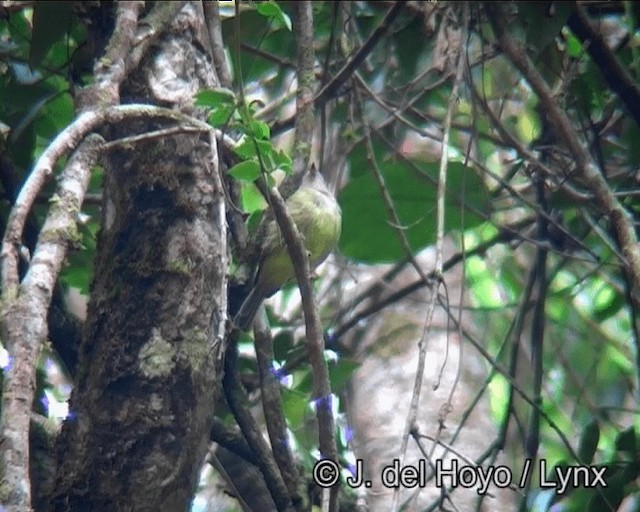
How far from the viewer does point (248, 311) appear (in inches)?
98.6

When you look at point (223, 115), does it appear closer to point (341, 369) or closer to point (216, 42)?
point (216, 42)

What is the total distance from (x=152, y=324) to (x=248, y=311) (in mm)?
553

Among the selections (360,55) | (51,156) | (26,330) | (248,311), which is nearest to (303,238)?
(248,311)

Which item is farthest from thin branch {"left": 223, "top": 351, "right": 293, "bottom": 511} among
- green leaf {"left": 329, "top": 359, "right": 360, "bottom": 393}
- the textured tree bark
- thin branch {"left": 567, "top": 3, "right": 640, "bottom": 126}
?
thin branch {"left": 567, "top": 3, "right": 640, "bottom": 126}

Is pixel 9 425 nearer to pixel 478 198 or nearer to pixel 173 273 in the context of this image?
pixel 173 273

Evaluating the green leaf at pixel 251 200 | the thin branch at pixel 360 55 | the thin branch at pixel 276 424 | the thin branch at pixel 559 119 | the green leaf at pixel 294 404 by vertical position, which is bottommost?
the thin branch at pixel 276 424

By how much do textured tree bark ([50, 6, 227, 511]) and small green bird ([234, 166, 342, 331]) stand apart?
0.42 m

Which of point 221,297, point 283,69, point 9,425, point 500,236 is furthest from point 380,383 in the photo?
point 9,425

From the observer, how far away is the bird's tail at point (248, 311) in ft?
8.17

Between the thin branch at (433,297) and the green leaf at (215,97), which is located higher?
the green leaf at (215,97)

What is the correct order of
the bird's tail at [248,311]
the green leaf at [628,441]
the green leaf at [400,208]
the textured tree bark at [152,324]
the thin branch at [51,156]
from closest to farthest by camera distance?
the thin branch at [51,156] < the textured tree bark at [152,324] < the green leaf at [628,441] < the bird's tail at [248,311] < the green leaf at [400,208]

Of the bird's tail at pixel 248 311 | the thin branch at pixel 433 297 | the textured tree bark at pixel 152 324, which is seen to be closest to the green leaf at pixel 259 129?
the textured tree bark at pixel 152 324

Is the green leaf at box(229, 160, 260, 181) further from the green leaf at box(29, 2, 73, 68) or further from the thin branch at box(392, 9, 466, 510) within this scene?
the green leaf at box(29, 2, 73, 68)

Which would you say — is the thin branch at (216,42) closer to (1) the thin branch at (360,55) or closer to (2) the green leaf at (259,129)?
(1) the thin branch at (360,55)
